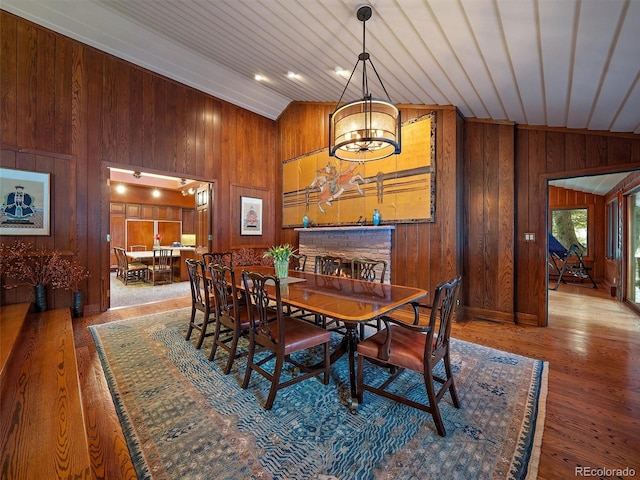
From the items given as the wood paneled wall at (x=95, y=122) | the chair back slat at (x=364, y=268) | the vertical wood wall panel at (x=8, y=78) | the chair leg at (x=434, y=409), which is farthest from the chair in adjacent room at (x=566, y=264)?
the vertical wood wall panel at (x=8, y=78)

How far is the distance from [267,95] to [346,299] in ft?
16.3

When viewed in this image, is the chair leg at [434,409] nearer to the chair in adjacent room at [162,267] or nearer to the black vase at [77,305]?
the black vase at [77,305]

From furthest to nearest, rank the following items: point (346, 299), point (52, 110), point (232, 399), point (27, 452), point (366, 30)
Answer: point (52, 110), point (366, 30), point (346, 299), point (232, 399), point (27, 452)

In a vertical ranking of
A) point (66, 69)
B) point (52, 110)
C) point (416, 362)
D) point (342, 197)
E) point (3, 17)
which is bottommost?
point (416, 362)

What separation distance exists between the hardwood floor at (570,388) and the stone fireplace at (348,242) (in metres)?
1.51

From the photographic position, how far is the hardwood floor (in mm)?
1477

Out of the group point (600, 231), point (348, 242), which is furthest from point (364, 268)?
point (600, 231)

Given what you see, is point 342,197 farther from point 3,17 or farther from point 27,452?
point 3,17

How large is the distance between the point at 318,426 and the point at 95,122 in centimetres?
497

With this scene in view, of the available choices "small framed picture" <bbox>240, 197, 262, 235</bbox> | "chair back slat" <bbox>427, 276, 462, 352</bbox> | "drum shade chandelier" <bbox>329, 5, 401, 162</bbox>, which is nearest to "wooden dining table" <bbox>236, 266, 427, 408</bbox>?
"chair back slat" <bbox>427, 276, 462, 352</bbox>

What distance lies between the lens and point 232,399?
199 cm

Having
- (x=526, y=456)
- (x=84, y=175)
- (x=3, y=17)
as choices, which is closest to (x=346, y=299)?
(x=526, y=456)

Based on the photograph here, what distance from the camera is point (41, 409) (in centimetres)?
161

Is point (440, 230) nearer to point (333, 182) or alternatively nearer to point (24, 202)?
point (333, 182)
